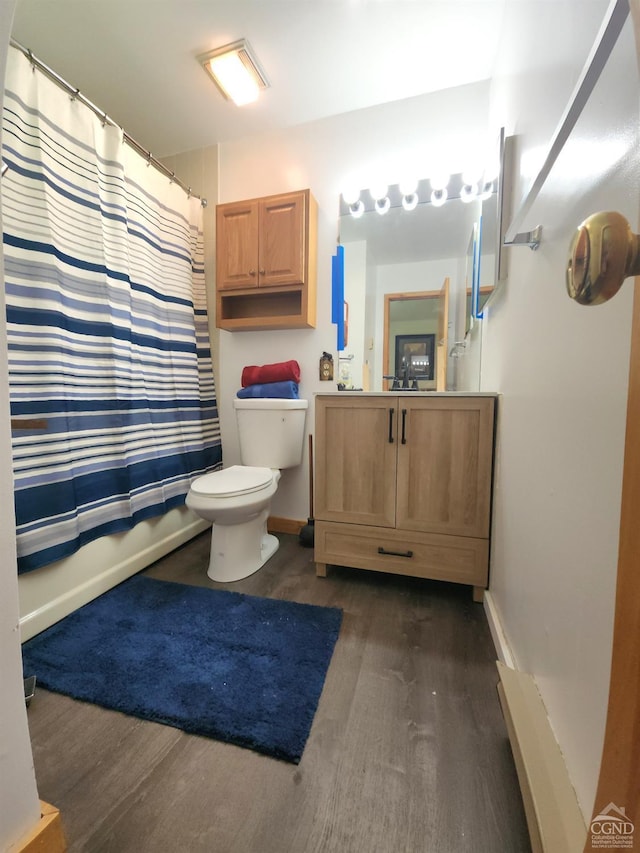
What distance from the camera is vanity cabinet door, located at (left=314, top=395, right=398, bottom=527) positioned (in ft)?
4.78

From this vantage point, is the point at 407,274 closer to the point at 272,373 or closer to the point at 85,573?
the point at 272,373

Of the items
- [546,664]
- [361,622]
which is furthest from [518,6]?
[361,622]

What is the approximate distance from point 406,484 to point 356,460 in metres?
0.24

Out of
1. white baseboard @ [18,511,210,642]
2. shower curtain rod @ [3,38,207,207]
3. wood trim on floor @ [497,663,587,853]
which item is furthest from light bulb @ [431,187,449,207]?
white baseboard @ [18,511,210,642]

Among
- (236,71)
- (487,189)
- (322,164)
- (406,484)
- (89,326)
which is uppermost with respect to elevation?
(236,71)

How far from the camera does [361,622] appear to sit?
4.20 feet

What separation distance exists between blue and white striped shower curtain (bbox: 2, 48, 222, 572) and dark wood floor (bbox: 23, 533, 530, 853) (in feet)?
2.24

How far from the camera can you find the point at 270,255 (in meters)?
1.90

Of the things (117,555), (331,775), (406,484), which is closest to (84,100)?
(117,555)

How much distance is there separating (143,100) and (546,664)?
292cm

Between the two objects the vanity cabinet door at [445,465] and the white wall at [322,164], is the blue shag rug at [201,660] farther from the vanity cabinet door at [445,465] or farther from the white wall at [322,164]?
the white wall at [322,164]

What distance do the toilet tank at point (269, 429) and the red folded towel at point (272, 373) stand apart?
0.48 feet

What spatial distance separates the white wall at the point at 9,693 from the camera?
1.74ft

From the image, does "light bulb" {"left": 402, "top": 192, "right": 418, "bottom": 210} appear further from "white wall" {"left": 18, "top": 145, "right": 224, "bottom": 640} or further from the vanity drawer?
the vanity drawer
